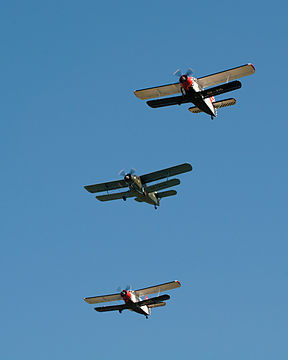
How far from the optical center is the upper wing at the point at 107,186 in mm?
54828

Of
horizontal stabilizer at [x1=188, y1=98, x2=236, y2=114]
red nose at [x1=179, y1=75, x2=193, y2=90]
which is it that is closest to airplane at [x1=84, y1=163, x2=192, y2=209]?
horizontal stabilizer at [x1=188, y1=98, x2=236, y2=114]

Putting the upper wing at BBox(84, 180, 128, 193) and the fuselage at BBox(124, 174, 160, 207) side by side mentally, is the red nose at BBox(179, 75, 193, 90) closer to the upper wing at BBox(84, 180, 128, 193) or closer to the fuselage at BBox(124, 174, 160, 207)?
the fuselage at BBox(124, 174, 160, 207)

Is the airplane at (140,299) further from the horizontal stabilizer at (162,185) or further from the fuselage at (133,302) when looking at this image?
the horizontal stabilizer at (162,185)

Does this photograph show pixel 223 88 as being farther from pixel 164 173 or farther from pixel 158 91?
pixel 164 173

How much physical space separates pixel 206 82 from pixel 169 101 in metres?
3.33

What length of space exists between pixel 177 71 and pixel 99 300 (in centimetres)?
2503

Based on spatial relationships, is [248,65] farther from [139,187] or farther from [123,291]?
[123,291]

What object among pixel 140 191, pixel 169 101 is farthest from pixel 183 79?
pixel 140 191

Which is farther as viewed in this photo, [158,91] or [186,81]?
[158,91]

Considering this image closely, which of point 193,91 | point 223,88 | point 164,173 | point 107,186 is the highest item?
point 107,186

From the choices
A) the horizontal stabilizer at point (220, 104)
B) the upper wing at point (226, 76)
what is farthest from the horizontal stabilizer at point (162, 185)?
the upper wing at point (226, 76)

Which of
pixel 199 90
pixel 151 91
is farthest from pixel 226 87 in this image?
pixel 151 91

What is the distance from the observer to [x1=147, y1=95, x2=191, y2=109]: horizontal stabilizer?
150 ft

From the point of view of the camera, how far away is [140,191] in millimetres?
52062
